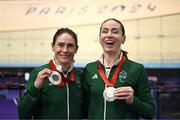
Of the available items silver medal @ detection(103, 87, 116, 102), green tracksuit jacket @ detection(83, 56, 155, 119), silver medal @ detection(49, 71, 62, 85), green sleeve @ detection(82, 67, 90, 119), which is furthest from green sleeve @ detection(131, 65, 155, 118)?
silver medal @ detection(49, 71, 62, 85)

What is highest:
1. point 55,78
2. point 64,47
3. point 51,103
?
point 64,47

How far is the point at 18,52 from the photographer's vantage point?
151 inches

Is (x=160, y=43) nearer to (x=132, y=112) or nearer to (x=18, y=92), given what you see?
(x=18, y=92)

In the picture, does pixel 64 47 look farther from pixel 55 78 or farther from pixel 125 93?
pixel 125 93

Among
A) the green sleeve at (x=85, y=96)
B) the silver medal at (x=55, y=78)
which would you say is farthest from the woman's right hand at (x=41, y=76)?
the green sleeve at (x=85, y=96)

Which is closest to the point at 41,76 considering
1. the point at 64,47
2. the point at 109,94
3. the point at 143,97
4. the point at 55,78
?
the point at 55,78

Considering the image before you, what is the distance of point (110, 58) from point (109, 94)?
0.20 metres

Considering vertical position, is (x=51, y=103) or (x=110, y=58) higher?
(x=110, y=58)

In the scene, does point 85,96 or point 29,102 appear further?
point 85,96

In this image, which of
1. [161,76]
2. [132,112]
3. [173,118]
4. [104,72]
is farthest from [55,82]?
[161,76]

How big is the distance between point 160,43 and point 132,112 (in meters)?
2.47

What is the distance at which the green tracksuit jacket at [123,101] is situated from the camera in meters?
1.36

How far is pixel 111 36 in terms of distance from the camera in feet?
4.55

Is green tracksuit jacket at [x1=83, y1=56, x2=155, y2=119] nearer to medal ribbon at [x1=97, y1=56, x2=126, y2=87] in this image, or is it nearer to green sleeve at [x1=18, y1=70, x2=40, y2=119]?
medal ribbon at [x1=97, y1=56, x2=126, y2=87]
